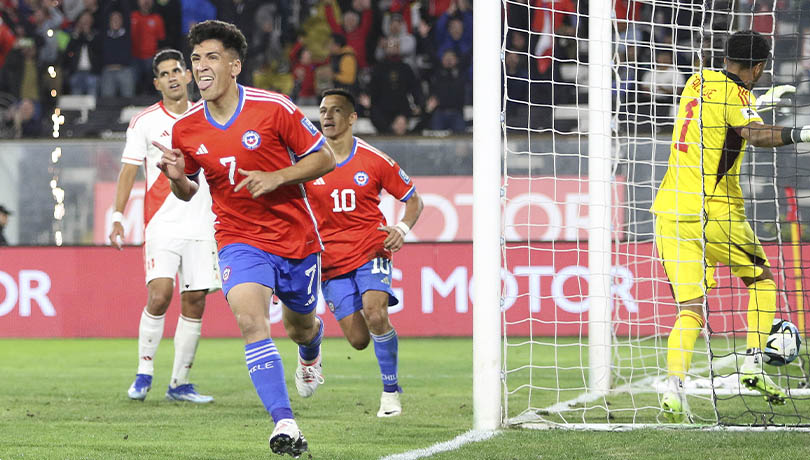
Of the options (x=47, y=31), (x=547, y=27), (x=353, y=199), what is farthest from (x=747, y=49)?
(x=47, y=31)

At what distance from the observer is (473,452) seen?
5.16 meters

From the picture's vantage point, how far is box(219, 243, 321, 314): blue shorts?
206 inches

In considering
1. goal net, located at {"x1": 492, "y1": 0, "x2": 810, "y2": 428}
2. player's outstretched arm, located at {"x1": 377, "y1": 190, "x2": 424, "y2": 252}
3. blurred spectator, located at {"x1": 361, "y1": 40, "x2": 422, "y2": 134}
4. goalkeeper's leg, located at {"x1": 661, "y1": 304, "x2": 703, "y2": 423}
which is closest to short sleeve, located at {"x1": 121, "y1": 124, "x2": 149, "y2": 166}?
player's outstretched arm, located at {"x1": 377, "y1": 190, "x2": 424, "y2": 252}

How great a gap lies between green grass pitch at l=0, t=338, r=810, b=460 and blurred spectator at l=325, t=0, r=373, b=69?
7.72 meters

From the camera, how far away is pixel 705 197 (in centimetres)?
661

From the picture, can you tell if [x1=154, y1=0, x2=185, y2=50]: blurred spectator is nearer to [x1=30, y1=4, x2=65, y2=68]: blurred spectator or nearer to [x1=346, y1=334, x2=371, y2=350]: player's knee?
[x1=30, y1=4, x2=65, y2=68]: blurred spectator

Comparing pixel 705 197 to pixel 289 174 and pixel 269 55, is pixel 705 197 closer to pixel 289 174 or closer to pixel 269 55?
pixel 289 174

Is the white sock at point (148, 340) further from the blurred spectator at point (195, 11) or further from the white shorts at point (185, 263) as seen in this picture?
the blurred spectator at point (195, 11)

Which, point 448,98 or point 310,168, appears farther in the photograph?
point 448,98

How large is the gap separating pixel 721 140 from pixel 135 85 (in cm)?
1196

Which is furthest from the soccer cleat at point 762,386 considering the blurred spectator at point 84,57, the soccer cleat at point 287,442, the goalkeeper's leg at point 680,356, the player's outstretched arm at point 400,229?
the blurred spectator at point 84,57

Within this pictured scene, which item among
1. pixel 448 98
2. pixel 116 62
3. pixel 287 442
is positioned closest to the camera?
pixel 287 442

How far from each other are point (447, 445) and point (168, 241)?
3.12m

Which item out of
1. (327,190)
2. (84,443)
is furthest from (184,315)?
(84,443)
